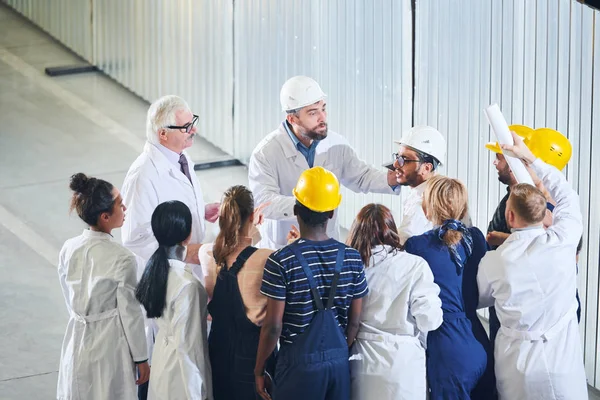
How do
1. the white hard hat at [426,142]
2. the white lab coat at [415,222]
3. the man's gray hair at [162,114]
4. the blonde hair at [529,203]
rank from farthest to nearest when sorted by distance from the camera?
the man's gray hair at [162,114] < the white hard hat at [426,142] < the white lab coat at [415,222] < the blonde hair at [529,203]

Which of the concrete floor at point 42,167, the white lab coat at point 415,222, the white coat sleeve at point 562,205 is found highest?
the white coat sleeve at point 562,205

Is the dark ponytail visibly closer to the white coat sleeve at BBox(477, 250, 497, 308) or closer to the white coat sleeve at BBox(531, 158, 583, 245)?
the white coat sleeve at BBox(477, 250, 497, 308)

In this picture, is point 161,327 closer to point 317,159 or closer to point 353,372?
point 353,372

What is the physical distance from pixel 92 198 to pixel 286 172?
1.39 meters

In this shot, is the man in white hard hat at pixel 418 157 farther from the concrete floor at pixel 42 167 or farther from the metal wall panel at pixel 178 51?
the metal wall panel at pixel 178 51

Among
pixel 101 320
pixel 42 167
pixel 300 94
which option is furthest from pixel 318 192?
pixel 42 167

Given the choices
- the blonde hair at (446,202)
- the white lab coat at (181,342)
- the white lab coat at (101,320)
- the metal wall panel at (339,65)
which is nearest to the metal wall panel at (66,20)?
the metal wall panel at (339,65)

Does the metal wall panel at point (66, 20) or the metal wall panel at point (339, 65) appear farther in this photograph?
the metal wall panel at point (66, 20)

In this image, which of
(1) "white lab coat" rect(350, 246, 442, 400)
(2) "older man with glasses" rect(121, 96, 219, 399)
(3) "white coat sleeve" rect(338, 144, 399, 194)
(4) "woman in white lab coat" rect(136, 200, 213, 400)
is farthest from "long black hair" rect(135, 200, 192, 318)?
(3) "white coat sleeve" rect(338, 144, 399, 194)

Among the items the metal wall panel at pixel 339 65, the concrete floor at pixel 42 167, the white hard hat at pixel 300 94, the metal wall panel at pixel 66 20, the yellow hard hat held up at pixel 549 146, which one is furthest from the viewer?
the metal wall panel at pixel 66 20

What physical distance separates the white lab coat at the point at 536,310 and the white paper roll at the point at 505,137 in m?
0.26

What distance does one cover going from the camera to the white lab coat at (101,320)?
4875 mm

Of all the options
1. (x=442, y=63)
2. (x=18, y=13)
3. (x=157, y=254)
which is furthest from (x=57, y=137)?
(x=157, y=254)

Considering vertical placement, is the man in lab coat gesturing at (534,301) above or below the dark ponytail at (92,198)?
below
